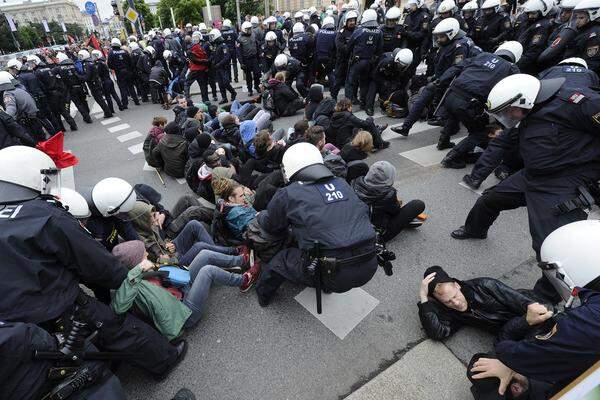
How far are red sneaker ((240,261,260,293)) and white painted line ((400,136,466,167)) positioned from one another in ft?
12.1

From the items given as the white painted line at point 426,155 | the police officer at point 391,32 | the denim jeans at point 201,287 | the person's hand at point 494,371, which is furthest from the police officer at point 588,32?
the denim jeans at point 201,287

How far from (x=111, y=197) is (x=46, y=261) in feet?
3.61

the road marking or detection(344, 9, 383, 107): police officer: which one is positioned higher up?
detection(344, 9, 383, 107): police officer

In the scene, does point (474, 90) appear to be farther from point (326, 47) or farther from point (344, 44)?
point (326, 47)

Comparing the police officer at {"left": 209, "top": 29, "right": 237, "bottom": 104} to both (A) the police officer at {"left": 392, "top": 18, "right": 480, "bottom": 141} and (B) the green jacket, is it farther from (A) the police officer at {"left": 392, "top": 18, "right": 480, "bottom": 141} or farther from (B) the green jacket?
(B) the green jacket

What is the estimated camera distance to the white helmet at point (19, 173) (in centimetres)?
188

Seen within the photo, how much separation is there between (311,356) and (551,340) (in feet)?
5.62

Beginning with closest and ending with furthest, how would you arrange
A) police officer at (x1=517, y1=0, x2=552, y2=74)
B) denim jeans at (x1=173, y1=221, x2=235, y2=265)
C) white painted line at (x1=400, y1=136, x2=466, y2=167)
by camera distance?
1. denim jeans at (x1=173, y1=221, x2=235, y2=265)
2. white painted line at (x1=400, y1=136, x2=466, y2=167)
3. police officer at (x1=517, y1=0, x2=552, y2=74)

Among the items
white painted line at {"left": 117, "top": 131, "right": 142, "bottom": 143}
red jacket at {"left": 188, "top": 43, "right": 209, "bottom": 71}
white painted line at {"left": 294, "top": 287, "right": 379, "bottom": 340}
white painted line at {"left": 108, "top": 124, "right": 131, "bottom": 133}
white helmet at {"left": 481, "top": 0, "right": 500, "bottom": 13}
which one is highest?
white helmet at {"left": 481, "top": 0, "right": 500, "bottom": 13}

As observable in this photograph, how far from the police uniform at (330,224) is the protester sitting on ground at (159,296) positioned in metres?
0.97

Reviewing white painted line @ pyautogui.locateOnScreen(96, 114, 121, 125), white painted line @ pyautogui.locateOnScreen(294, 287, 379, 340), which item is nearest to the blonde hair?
white painted line @ pyautogui.locateOnScreen(294, 287, 379, 340)

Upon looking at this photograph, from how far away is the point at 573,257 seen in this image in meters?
1.75

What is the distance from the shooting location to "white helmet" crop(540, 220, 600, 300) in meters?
1.68

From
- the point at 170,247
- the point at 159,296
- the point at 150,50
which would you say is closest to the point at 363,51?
the point at 170,247
